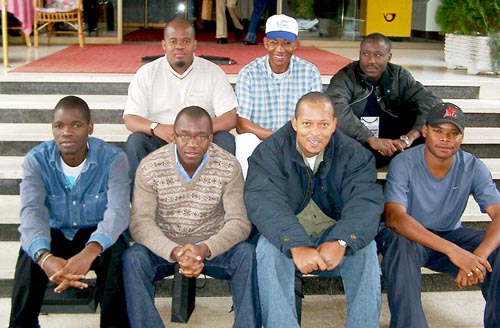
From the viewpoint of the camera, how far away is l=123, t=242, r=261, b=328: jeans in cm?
252

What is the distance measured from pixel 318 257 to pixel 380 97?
1.55 meters

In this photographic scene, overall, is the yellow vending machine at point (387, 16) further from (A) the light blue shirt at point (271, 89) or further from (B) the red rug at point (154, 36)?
(A) the light blue shirt at point (271, 89)

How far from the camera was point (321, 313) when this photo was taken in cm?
304

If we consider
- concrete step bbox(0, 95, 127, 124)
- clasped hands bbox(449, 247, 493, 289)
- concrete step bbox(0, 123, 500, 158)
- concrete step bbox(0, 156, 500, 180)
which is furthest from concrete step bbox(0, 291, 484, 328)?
concrete step bbox(0, 95, 127, 124)

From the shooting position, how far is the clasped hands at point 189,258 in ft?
8.18

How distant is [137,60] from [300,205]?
3.55m

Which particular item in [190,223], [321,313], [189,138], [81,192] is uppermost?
[189,138]

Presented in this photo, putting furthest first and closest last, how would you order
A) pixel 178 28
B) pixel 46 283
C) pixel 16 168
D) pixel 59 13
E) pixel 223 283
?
pixel 59 13, pixel 16 168, pixel 178 28, pixel 223 283, pixel 46 283

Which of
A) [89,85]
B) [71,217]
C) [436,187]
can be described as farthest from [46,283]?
[89,85]

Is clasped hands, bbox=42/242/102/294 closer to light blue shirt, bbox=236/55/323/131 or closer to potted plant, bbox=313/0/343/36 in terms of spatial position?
light blue shirt, bbox=236/55/323/131

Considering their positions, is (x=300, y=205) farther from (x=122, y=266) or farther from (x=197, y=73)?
(x=197, y=73)

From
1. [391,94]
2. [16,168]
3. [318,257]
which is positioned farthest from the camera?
[391,94]

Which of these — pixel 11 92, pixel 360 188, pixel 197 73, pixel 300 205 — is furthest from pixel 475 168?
A: pixel 11 92

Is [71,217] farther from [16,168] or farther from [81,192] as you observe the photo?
[16,168]
